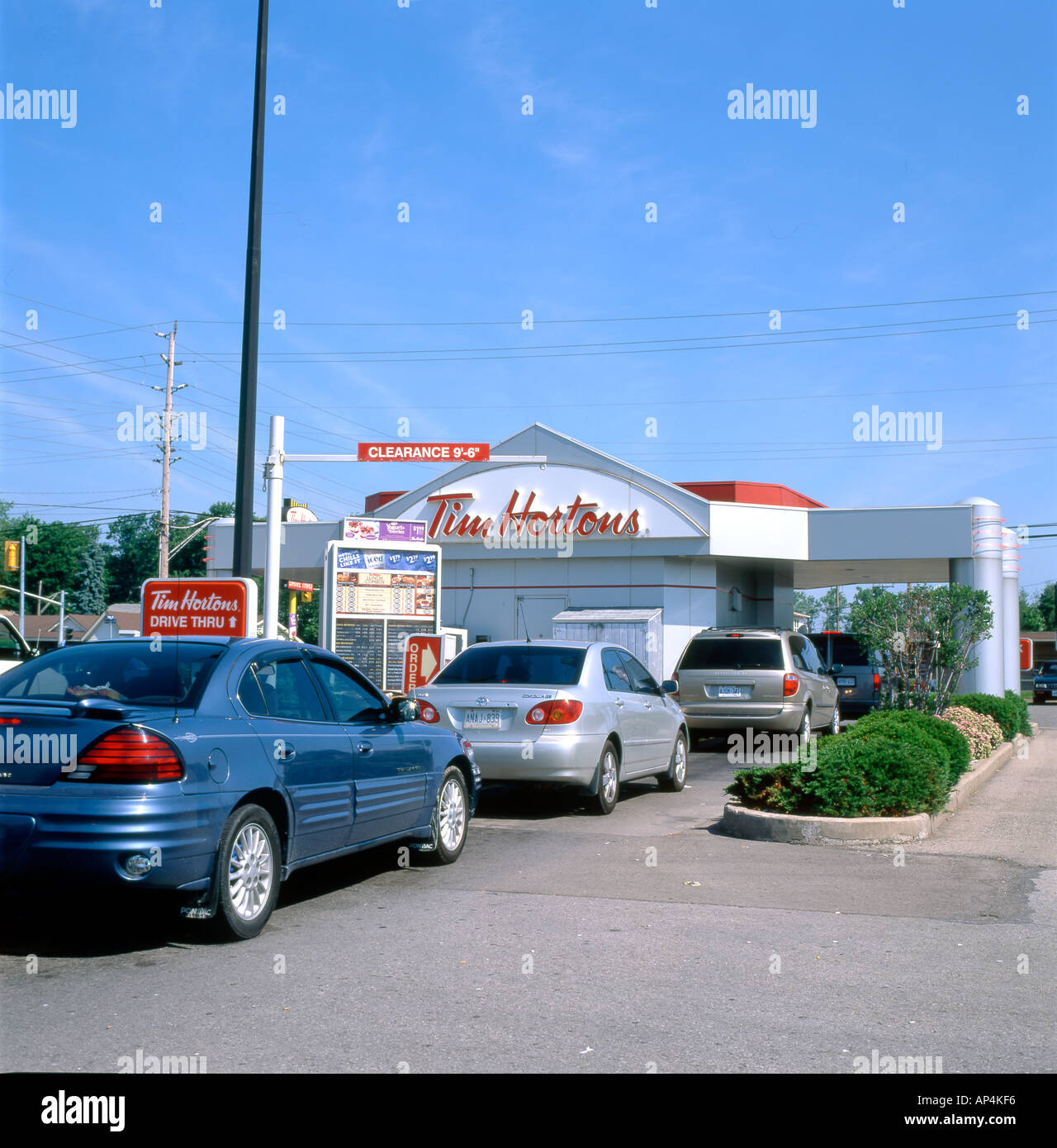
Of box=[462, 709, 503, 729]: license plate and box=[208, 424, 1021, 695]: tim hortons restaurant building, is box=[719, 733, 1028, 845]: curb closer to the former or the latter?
box=[462, 709, 503, 729]: license plate

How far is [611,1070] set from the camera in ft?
14.2

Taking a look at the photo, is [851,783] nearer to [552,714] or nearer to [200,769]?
[552,714]

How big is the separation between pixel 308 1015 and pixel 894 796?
6124mm

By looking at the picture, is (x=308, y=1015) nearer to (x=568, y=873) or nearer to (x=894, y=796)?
(x=568, y=873)

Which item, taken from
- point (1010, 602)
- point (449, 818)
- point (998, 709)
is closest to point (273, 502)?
point (449, 818)

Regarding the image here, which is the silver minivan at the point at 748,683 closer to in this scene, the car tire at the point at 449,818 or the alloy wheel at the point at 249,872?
the car tire at the point at 449,818

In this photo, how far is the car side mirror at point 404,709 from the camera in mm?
7895

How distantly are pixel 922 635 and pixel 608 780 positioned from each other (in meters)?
7.56

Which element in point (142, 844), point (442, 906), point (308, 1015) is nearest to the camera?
point (308, 1015)

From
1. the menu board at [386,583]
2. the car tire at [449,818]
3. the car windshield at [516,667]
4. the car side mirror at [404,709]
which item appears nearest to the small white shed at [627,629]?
the menu board at [386,583]

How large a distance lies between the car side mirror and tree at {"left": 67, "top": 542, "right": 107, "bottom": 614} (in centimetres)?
9217

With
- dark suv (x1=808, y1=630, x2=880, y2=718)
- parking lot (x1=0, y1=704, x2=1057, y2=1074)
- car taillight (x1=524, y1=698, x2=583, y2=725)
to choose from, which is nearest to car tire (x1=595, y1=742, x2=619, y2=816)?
car taillight (x1=524, y1=698, x2=583, y2=725)

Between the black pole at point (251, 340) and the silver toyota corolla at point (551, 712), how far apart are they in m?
3.11

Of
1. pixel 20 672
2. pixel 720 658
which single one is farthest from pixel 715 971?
pixel 720 658
